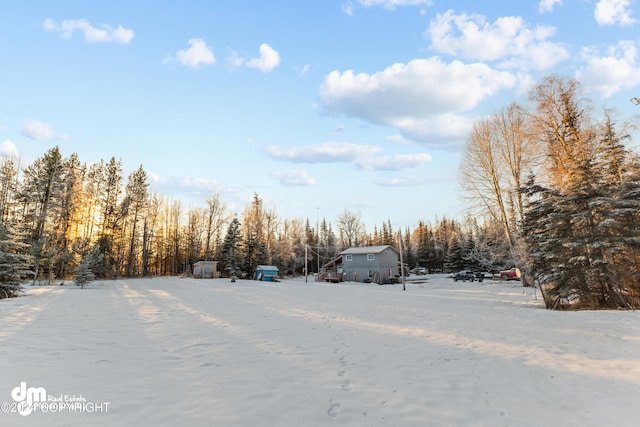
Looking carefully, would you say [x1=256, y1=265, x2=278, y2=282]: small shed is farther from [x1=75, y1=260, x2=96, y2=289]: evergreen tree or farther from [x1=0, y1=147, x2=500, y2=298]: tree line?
[x1=75, y1=260, x2=96, y2=289]: evergreen tree

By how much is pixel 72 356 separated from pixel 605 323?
551 inches

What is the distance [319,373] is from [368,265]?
40.1 metres

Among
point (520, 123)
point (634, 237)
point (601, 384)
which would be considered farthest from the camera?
point (520, 123)

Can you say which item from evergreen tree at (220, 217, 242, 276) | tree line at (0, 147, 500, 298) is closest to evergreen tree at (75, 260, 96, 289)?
tree line at (0, 147, 500, 298)

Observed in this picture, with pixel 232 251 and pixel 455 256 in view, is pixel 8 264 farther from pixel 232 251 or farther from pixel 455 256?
pixel 455 256

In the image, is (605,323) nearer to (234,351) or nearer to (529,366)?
(529,366)

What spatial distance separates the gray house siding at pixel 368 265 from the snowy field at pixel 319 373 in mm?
34307

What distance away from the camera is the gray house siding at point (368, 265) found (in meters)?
44.2

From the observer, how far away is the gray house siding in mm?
44219

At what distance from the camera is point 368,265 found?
44719mm

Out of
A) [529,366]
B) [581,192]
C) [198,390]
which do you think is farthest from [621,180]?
[198,390]

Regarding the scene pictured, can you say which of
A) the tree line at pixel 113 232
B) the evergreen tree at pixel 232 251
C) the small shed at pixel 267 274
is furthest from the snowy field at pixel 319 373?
the evergreen tree at pixel 232 251

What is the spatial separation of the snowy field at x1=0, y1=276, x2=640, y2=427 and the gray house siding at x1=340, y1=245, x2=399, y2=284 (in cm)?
3431

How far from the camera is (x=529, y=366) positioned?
588cm
